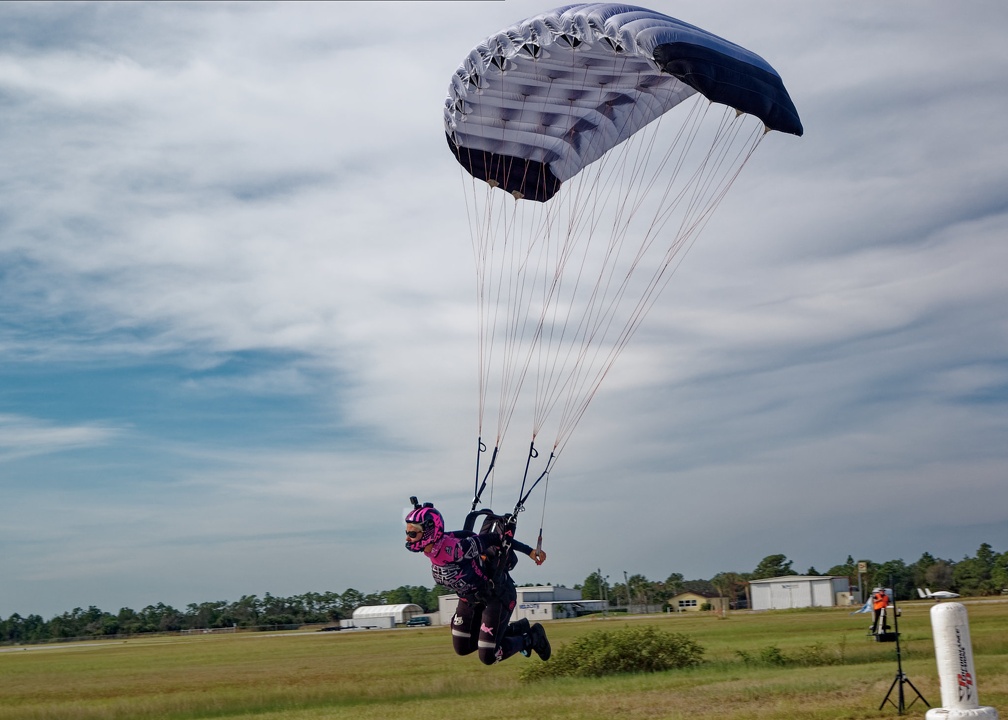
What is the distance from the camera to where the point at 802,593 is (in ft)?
300

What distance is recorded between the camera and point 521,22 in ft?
47.9

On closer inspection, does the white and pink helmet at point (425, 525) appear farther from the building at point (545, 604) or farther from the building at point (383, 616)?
the building at point (383, 616)

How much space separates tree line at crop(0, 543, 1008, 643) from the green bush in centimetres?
9067

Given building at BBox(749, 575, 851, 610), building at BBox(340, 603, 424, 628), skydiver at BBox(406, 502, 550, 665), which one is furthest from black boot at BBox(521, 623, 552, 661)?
building at BBox(340, 603, 424, 628)

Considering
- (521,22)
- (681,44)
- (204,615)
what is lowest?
(204,615)

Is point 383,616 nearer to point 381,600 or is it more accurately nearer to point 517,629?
point 381,600

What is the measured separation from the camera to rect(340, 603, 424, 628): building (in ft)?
384

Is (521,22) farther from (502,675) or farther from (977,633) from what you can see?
(977,633)

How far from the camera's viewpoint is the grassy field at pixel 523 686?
23359 mm

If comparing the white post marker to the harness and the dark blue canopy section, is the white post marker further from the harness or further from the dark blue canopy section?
the dark blue canopy section

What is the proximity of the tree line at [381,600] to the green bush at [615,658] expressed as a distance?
9067 cm

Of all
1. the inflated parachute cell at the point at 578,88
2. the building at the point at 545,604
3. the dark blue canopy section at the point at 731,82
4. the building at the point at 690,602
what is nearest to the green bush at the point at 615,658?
the inflated parachute cell at the point at 578,88

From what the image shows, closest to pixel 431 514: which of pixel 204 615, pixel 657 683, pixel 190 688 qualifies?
pixel 657 683

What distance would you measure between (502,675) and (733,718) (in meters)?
Result: 16.1
